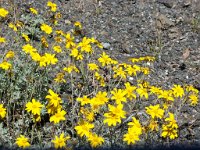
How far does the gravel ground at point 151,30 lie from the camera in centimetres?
544

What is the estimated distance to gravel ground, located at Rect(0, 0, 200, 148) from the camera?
5438 mm

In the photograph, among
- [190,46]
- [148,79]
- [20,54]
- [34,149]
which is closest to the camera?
[34,149]

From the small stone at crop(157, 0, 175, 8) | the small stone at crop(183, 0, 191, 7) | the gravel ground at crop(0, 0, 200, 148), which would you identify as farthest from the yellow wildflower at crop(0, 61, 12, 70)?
the small stone at crop(183, 0, 191, 7)

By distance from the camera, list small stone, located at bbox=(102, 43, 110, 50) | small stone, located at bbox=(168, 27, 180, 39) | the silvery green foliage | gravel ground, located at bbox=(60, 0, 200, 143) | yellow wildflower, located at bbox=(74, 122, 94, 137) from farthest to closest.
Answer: small stone, located at bbox=(168, 27, 180, 39), small stone, located at bbox=(102, 43, 110, 50), gravel ground, located at bbox=(60, 0, 200, 143), the silvery green foliage, yellow wildflower, located at bbox=(74, 122, 94, 137)

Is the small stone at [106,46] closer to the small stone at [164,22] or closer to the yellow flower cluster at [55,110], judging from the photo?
the small stone at [164,22]

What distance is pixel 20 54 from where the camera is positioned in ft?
15.7

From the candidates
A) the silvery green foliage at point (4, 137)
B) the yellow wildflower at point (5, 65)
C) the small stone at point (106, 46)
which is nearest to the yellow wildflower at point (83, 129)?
the silvery green foliage at point (4, 137)

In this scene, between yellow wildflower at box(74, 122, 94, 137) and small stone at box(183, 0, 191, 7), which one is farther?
small stone at box(183, 0, 191, 7)

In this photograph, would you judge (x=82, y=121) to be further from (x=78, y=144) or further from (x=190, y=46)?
(x=190, y=46)

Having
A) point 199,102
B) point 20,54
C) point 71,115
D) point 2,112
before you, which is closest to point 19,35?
point 20,54

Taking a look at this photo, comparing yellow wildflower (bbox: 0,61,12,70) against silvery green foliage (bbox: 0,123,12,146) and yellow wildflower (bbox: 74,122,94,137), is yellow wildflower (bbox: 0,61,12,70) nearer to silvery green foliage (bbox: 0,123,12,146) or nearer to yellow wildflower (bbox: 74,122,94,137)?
silvery green foliage (bbox: 0,123,12,146)

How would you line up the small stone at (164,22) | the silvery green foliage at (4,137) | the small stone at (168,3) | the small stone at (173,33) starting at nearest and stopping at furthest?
the silvery green foliage at (4,137) → the small stone at (173,33) → the small stone at (164,22) → the small stone at (168,3)

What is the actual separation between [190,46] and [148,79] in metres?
0.91

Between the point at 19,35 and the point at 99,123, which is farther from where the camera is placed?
the point at 19,35
